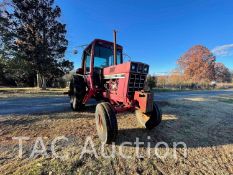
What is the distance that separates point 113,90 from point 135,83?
0.81m

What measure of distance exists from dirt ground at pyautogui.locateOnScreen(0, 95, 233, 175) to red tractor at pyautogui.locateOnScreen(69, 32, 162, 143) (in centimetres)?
39

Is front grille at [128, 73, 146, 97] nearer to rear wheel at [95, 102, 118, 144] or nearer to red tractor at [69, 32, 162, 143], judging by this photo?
red tractor at [69, 32, 162, 143]

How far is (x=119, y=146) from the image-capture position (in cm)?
316

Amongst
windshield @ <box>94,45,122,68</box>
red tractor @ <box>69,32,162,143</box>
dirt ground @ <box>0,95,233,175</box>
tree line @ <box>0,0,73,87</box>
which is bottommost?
dirt ground @ <box>0,95,233,175</box>

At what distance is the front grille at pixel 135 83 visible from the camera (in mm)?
3757

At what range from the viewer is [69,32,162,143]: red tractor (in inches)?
133

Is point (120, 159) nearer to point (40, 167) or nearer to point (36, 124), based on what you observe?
point (40, 167)

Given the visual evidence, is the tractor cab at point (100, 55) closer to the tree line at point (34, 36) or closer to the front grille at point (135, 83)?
the front grille at point (135, 83)

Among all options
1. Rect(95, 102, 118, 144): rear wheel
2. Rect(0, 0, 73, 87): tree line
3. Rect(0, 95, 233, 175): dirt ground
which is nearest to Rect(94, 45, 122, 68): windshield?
Rect(0, 95, 233, 175): dirt ground

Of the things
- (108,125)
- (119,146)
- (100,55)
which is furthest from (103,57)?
(119,146)

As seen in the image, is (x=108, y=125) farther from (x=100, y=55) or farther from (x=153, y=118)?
(x=100, y=55)

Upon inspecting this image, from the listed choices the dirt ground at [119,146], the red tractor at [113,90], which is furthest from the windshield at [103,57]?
the dirt ground at [119,146]

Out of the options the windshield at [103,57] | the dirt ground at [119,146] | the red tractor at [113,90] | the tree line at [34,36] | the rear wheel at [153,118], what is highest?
the tree line at [34,36]

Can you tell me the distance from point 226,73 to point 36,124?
220 feet
